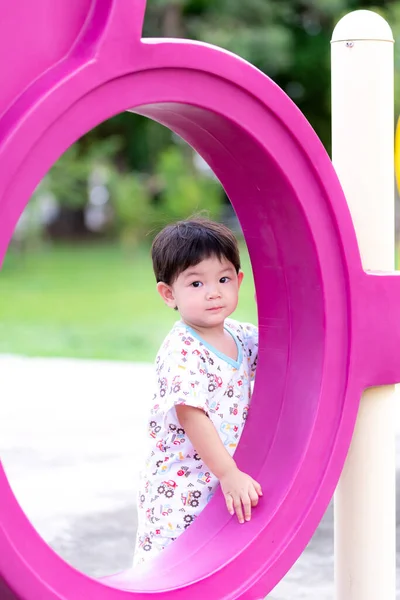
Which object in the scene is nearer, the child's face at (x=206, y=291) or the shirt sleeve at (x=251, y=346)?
the child's face at (x=206, y=291)

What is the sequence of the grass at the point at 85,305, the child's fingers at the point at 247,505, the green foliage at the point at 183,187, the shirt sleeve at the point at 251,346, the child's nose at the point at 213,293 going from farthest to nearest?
the green foliage at the point at 183,187 → the grass at the point at 85,305 → the shirt sleeve at the point at 251,346 → the child's nose at the point at 213,293 → the child's fingers at the point at 247,505

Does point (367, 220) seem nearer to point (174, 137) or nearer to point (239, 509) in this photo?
point (239, 509)

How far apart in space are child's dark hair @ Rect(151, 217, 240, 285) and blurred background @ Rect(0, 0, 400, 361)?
9515 mm

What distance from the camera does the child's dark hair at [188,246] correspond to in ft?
6.73

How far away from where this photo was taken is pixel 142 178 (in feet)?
56.5

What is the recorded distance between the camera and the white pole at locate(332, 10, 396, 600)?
1.99 meters

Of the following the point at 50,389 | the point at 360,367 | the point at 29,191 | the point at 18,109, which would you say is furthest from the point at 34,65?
the point at 50,389

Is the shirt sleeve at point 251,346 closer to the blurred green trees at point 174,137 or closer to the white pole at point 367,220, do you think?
the white pole at point 367,220

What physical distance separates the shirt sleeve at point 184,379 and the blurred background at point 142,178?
31.4 feet

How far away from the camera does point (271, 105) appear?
1784 mm

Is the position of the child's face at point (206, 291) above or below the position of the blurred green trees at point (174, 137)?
below

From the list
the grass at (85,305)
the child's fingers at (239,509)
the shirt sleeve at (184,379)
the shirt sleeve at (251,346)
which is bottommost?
the child's fingers at (239,509)

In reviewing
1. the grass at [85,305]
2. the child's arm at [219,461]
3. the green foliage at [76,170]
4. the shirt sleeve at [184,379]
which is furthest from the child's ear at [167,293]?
the green foliage at [76,170]

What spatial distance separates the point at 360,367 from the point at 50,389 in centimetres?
331
